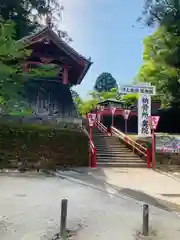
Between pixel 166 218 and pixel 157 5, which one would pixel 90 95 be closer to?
pixel 157 5

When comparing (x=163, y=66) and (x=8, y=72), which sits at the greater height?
(x=163, y=66)

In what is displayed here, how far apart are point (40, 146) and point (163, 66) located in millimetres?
16079

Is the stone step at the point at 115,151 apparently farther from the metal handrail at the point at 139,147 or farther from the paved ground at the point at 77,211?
the paved ground at the point at 77,211

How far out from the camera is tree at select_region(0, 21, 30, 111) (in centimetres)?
592

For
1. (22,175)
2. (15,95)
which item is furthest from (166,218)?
(22,175)

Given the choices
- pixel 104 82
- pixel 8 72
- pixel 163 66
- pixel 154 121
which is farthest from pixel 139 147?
pixel 104 82

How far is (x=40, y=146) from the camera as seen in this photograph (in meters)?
15.7

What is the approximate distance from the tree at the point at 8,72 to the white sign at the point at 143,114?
1405cm

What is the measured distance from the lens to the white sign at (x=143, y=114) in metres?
20.1

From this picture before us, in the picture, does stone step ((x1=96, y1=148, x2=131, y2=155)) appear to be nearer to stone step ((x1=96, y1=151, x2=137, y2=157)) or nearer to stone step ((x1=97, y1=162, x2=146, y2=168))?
stone step ((x1=96, y1=151, x2=137, y2=157))

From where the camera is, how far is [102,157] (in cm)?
1838

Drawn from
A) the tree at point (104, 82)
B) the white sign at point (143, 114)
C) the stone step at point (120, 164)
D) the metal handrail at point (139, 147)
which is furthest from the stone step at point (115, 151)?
the tree at point (104, 82)

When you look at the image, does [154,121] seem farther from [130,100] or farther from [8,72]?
[130,100]

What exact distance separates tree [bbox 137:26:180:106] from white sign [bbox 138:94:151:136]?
585 cm
